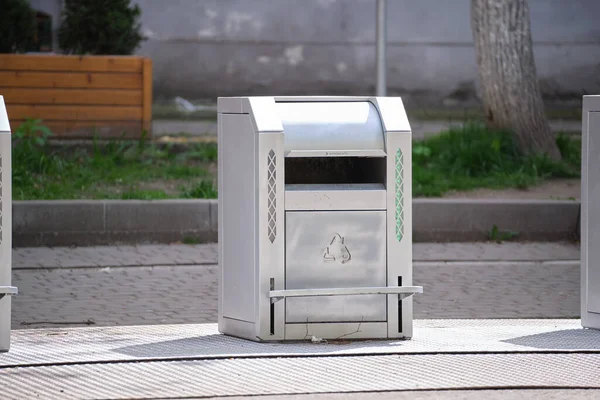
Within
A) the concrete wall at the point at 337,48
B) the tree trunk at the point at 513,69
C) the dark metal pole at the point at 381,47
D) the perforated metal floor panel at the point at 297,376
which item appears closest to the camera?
the perforated metal floor panel at the point at 297,376

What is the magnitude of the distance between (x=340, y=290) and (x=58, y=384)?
1445 mm

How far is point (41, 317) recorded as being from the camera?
23.2 ft

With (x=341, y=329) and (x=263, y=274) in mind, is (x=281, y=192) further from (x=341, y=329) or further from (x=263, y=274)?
(x=341, y=329)

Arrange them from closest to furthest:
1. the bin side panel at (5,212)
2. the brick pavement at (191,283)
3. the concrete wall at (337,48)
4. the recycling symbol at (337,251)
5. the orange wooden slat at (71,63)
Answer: the bin side panel at (5,212) → the recycling symbol at (337,251) → the brick pavement at (191,283) → the orange wooden slat at (71,63) → the concrete wall at (337,48)

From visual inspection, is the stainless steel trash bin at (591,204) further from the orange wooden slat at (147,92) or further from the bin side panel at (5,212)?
the orange wooden slat at (147,92)

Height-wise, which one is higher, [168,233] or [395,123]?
[395,123]

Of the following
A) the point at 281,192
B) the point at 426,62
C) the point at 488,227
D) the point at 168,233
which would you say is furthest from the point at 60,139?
the point at 426,62

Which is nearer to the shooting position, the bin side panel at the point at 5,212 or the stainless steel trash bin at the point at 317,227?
the bin side panel at the point at 5,212

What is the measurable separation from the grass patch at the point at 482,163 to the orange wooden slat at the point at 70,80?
357cm

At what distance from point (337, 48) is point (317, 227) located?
54.6ft

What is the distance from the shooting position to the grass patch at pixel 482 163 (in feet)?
39.7

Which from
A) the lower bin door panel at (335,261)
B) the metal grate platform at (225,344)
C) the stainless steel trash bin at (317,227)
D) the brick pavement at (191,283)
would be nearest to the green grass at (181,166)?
the brick pavement at (191,283)

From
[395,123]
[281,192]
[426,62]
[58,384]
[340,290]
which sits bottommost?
[58,384]

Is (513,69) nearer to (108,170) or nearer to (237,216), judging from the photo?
(108,170)
